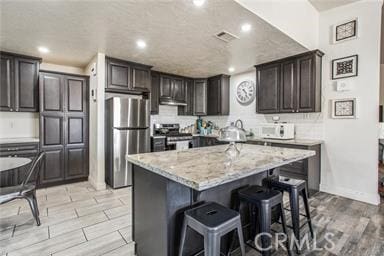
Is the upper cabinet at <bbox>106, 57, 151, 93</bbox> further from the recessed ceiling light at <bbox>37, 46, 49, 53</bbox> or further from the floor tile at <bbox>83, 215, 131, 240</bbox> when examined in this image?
the floor tile at <bbox>83, 215, 131, 240</bbox>

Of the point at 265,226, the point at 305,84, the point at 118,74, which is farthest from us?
the point at 118,74

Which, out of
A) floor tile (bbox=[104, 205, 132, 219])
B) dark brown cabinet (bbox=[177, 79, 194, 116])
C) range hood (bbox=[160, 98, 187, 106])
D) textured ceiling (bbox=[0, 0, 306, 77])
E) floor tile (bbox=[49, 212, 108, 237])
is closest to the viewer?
textured ceiling (bbox=[0, 0, 306, 77])

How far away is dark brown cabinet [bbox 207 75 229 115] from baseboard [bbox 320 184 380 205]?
274 centimetres

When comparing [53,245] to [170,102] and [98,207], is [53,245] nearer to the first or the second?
[98,207]

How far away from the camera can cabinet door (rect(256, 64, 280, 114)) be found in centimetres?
398

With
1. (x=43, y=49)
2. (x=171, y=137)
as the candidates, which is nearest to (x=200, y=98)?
(x=171, y=137)

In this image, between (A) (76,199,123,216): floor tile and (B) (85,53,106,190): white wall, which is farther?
(B) (85,53,106,190): white wall

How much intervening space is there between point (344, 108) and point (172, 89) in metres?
3.60

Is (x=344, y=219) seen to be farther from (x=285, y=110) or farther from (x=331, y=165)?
(x=285, y=110)

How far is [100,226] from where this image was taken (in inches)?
94.5

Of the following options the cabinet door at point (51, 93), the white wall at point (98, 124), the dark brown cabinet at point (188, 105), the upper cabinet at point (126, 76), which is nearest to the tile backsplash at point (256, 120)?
the dark brown cabinet at point (188, 105)

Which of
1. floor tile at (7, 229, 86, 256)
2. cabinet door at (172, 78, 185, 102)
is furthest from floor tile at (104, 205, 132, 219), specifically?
cabinet door at (172, 78, 185, 102)

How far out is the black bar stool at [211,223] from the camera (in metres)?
1.23

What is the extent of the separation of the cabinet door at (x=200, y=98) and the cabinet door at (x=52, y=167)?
10.8 ft
